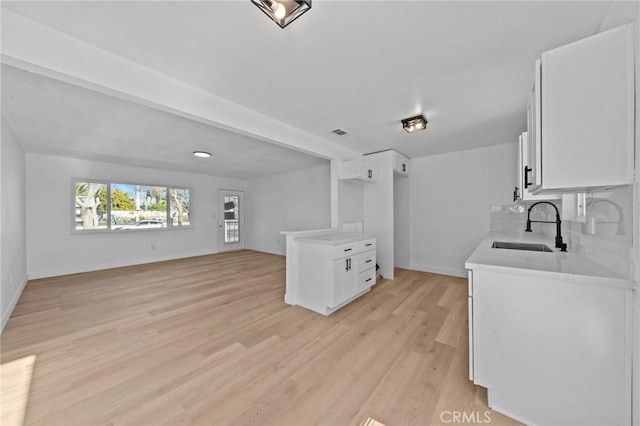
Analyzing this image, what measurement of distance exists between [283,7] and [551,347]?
7.68 ft

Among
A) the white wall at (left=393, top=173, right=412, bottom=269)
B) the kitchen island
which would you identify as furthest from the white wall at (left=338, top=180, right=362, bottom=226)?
the white wall at (left=393, top=173, right=412, bottom=269)

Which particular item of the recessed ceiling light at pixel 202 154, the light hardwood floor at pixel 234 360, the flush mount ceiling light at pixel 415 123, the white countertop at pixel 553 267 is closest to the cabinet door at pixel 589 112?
the white countertop at pixel 553 267

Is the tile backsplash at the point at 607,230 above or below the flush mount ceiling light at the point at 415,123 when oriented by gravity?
below

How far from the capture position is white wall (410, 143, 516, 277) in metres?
4.14

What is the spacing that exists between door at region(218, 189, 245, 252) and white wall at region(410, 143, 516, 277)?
5430mm

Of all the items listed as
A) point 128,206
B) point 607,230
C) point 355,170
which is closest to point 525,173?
point 607,230

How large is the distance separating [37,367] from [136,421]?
4.20 feet

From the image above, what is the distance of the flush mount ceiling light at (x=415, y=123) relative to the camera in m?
2.88

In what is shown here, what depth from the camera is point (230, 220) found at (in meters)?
7.65

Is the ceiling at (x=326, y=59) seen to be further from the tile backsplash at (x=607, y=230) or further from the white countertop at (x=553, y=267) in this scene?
the white countertop at (x=553, y=267)

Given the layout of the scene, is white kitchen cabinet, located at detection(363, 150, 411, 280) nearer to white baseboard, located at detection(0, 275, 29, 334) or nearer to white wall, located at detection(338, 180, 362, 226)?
white wall, located at detection(338, 180, 362, 226)

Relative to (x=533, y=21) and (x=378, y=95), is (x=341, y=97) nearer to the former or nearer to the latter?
(x=378, y=95)

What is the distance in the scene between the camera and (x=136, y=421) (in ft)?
4.58

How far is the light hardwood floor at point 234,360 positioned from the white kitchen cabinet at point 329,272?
17 cm
